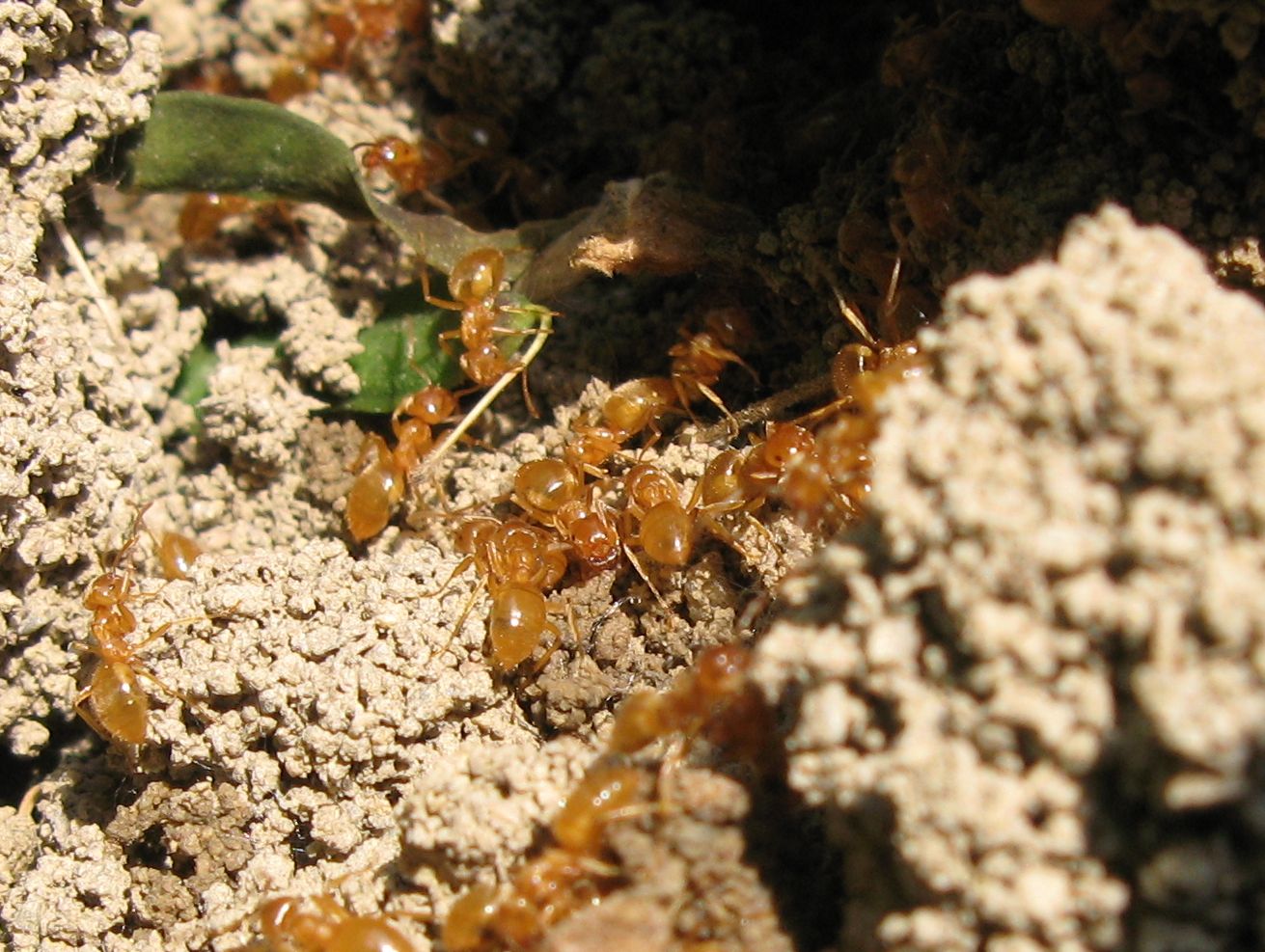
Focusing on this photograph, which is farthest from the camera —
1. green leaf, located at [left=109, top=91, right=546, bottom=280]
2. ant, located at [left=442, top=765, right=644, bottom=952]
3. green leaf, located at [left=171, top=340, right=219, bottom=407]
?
green leaf, located at [left=171, top=340, right=219, bottom=407]

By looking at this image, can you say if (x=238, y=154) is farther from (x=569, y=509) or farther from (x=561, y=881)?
(x=561, y=881)

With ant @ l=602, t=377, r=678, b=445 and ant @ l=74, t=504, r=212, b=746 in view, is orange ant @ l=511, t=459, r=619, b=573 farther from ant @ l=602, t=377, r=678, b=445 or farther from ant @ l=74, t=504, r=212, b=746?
ant @ l=74, t=504, r=212, b=746

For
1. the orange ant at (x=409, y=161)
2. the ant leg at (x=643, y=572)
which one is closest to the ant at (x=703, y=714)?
the ant leg at (x=643, y=572)

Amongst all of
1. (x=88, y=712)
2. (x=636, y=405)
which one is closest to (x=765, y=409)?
(x=636, y=405)

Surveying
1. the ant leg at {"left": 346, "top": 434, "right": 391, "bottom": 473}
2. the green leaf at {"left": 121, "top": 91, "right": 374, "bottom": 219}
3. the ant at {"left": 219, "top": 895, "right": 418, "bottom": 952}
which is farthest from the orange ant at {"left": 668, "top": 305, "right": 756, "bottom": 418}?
the ant at {"left": 219, "top": 895, "right": 418, "bottom": 952}

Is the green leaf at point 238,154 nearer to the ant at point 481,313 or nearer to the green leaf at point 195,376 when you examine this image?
the ant at point 481,313
